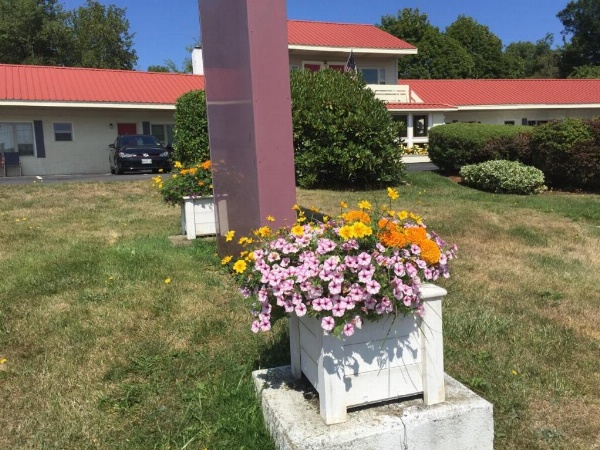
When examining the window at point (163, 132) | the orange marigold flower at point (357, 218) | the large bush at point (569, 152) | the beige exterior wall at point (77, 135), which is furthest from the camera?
the window at point (163, 132)

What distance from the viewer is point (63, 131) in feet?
73.2

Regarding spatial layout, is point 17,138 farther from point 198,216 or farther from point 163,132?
point 198,216

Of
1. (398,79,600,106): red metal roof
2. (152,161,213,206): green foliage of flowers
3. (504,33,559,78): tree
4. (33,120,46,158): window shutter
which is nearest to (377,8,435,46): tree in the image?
(504,33,559,78): tree

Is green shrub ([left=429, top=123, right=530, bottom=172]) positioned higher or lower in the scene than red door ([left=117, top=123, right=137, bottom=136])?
lower

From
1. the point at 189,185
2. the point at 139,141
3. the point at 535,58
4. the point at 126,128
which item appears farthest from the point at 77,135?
the point at 535,58

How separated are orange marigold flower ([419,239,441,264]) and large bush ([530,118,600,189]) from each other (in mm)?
11415

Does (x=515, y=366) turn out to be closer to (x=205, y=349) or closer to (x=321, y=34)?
(x=205, y=349)

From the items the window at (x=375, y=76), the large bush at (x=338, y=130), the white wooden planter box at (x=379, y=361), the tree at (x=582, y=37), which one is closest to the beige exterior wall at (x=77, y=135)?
the window at (x=375, y=76)

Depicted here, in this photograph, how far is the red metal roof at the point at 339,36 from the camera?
26525 millimetres

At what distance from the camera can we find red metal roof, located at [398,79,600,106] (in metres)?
29.5

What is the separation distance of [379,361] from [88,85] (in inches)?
932

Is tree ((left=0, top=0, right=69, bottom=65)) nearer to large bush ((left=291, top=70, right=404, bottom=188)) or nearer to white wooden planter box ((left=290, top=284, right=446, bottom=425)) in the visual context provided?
large bush ((left=291, top=70, right=404, bottom=188))

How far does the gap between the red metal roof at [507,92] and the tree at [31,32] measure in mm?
26564

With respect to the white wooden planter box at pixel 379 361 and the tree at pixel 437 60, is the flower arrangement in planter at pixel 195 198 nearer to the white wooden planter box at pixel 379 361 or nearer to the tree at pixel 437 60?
the white wooden planter box at pixel 379 361
